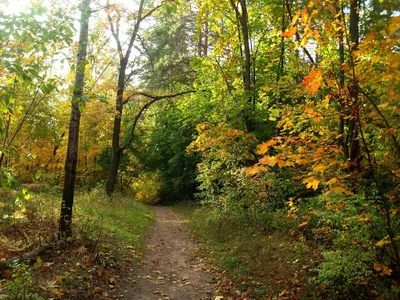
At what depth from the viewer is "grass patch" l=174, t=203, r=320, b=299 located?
637 centimetres

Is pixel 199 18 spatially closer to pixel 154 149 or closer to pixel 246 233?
pixel 246 233

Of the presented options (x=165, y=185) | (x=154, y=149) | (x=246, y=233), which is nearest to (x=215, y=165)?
(x=246, y=233)

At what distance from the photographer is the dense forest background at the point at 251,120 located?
157 inches

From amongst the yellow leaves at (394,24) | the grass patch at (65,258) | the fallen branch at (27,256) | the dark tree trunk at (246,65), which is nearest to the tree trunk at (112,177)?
the grass patch at (65,258)

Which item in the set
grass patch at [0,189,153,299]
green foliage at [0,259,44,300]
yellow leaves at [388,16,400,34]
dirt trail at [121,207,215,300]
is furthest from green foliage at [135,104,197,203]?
yellow leaves at [388,16,400,34]

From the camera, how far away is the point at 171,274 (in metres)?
7.73

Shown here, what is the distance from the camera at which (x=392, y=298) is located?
493 cm

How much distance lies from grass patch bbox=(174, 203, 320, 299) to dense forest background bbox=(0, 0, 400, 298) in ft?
0.76

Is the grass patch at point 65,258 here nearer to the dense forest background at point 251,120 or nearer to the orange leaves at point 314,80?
the dense forest background at point 251,120

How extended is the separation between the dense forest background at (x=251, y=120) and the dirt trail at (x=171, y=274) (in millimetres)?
2116

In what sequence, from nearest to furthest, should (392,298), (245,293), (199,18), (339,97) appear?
(339,97)
(392,298)
(245,293)
(199,18)

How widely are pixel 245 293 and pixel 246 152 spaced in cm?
562

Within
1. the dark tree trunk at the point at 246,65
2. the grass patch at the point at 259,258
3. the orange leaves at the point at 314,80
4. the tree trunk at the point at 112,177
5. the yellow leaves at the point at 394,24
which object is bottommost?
the grass patch at the point at 259,258

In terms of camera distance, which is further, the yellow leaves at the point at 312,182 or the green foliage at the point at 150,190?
the green foliage at the point at 150,190
